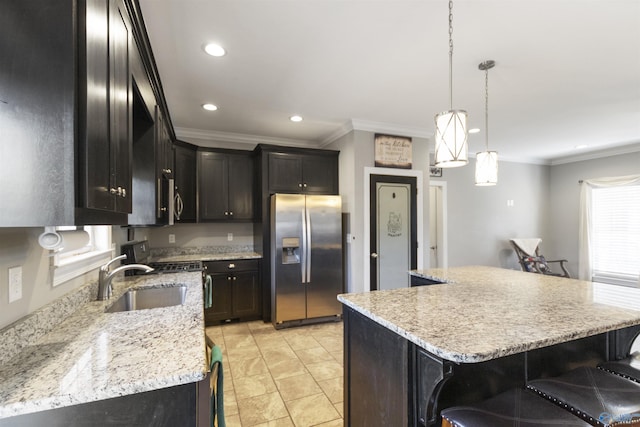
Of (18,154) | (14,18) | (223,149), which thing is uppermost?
(223,149)

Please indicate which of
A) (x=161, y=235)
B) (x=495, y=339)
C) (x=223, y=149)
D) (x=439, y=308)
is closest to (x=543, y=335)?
(x=495, y=339)

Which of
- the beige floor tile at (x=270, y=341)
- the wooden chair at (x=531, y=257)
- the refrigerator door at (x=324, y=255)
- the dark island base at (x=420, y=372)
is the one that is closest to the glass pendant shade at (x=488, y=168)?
the dark island base at (x=420, y=372)

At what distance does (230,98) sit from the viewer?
3.06 m

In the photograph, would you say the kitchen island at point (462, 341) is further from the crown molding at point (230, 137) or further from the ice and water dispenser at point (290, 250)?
the crown molding at point (230, 137)

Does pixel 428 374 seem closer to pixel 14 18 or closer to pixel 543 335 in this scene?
pixel 543 335

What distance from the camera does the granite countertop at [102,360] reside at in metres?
0.83

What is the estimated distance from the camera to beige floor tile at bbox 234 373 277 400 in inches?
90.3

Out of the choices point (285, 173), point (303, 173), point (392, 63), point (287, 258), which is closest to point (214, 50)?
point (392, 63)

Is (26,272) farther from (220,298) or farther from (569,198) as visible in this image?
(569,198)

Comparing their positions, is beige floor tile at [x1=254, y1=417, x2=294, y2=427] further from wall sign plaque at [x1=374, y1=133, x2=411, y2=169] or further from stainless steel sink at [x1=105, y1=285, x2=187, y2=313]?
wall sign plaque at [x1=374, y1=133, x2=411, y2=169]

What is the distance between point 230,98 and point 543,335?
314 cm

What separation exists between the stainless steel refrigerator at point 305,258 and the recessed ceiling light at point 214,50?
178 centimetres

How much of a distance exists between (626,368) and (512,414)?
0.78m

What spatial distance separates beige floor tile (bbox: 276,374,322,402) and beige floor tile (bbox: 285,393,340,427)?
0.18 ft
